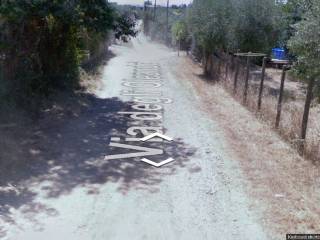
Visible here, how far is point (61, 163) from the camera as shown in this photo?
6.57 m

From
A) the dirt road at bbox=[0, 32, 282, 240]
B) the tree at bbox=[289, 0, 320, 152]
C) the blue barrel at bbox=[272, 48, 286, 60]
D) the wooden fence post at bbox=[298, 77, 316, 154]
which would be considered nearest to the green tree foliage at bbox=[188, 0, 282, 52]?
the dirt road at bbox=[0, 32, 282, 240]

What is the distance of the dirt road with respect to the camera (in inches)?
181

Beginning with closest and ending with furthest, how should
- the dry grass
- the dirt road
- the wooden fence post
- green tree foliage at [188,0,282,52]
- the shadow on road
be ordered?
the dirt road → the shadow on road → the wooden fence post → the dry grass → green tree foliage at [188,0,282,52]

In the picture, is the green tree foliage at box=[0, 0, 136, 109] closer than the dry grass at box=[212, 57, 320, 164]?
No

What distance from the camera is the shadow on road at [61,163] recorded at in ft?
18.0

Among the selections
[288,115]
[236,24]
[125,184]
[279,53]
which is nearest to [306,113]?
[288,115]

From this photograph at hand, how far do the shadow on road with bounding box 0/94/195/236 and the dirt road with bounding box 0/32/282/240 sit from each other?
0.01 m

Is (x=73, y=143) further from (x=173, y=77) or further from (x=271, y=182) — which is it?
(x=173, y=77)

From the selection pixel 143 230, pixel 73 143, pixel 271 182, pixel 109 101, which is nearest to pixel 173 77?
pixel 109 101

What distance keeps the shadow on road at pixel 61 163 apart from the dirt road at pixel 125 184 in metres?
0.01

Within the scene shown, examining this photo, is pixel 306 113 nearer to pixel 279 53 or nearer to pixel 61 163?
pixel 61 163

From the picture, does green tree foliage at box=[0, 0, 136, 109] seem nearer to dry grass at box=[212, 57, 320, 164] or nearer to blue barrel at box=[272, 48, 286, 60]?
dry grass at box=[212, 57, 320, 164]

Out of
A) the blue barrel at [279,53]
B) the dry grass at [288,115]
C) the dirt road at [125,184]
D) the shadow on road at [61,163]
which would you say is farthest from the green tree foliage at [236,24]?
the blue barrel at [279,53]

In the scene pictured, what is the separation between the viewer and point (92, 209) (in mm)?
5031
